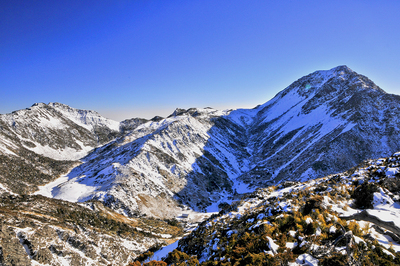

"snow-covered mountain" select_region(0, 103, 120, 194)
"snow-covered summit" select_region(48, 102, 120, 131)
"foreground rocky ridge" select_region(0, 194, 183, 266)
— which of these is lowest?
"foreground rocky ridge" select_region(0, 194, 183, 266)

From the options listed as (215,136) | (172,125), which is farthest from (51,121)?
(215,136)

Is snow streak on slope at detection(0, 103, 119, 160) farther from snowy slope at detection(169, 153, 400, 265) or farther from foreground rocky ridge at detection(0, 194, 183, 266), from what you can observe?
snowy slope at detection(169, 153, 400, 265)

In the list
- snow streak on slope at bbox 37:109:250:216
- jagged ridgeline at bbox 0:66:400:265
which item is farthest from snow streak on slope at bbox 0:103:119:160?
snow streak on slope at bbox 37:109:250:216

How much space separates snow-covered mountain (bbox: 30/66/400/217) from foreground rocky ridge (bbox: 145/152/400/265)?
44.7 meters

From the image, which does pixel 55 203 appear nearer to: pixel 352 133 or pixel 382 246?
pixel 382 246

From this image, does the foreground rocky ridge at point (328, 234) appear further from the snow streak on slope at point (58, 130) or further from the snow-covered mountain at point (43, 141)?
the snow streak on slope at point (58, 130)

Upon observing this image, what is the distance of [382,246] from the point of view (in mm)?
7352

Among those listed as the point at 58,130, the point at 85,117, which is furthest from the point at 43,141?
the point at 85,117

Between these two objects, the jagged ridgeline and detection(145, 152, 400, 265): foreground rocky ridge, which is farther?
the jagged ridgeline

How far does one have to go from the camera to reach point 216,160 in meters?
94.2

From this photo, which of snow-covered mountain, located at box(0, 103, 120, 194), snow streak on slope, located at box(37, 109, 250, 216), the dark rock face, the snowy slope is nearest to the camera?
the snowy slope

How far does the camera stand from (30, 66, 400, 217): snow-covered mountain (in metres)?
56.2

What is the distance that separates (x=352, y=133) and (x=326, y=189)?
69.1 metres

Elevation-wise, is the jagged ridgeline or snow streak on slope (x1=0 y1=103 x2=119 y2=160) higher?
snow streak on slope (x1=0 y1=103 x2=119 y2=160)
